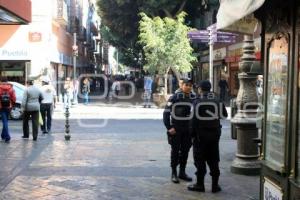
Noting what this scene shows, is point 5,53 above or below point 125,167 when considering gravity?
above

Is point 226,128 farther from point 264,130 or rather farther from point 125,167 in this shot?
point 264,130

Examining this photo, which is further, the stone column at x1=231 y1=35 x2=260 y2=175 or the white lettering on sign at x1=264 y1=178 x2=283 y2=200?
the stone column at x1=231 y1=35 x2=260 y2=175

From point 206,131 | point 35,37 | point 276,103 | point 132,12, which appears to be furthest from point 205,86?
point 132,12

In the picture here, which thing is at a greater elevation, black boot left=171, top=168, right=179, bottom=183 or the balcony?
the balcony

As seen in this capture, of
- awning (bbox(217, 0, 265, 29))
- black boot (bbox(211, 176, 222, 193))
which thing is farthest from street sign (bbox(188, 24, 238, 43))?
awning (bbox(217, 0, 265, 29))

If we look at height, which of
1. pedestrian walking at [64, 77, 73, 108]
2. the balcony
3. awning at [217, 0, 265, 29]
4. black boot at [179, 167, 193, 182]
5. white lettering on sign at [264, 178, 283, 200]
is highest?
the balcony

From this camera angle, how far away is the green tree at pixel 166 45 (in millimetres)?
29656

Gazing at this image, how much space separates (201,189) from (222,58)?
3341 cm

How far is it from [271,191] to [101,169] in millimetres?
5143

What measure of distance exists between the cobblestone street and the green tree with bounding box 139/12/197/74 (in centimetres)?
1260

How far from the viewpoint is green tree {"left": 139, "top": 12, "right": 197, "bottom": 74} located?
1168 inches

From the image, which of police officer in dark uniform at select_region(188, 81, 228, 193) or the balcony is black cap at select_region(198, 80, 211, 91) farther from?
the balcony

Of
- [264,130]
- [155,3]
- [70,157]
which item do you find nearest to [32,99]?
[70,157]

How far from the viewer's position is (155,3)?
116 feet
